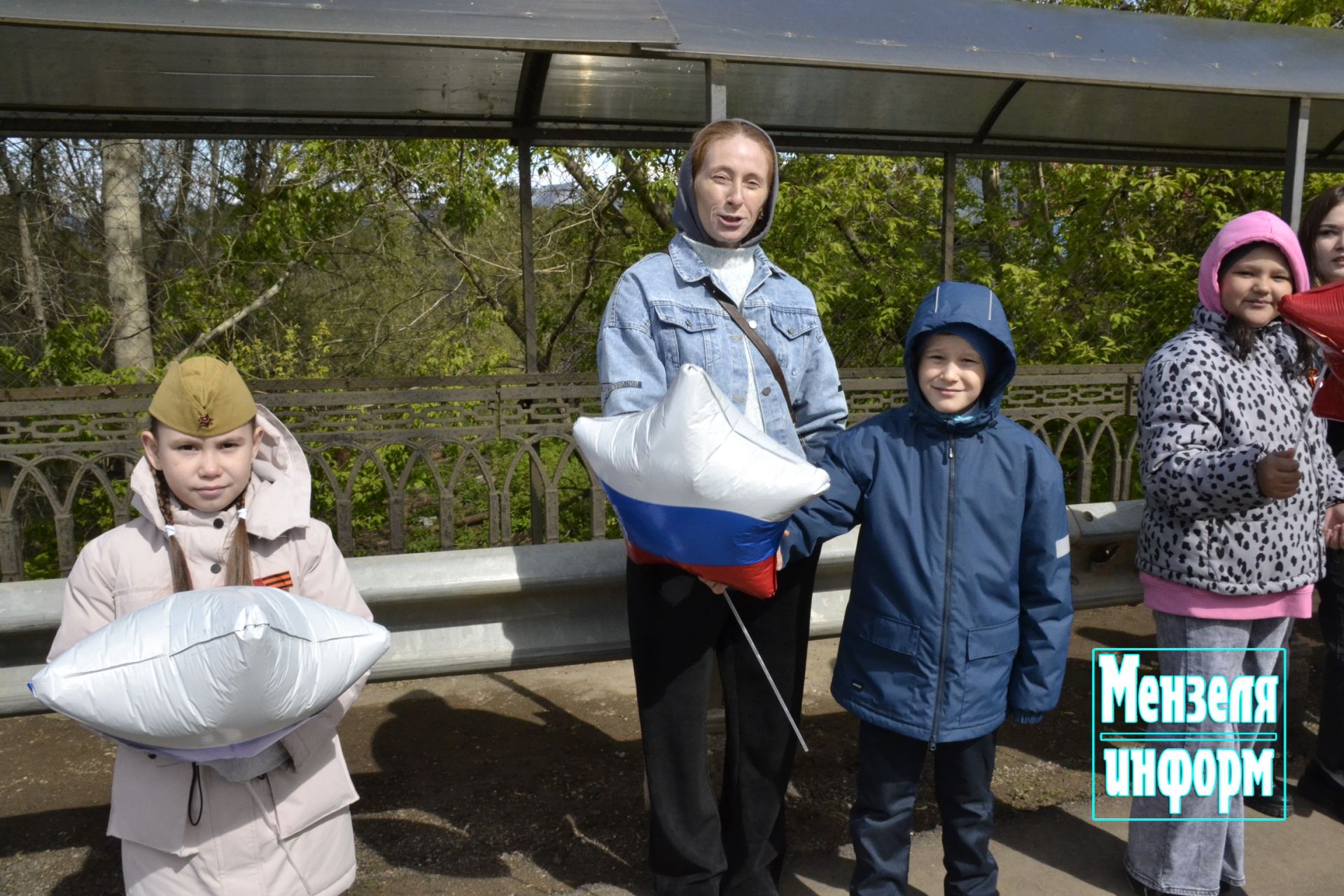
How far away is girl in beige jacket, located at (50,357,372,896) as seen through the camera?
187 centimetres

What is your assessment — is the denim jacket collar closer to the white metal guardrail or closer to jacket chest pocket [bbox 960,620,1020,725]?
the white metal guardrail

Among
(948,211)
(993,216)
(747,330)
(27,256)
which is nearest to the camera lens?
(747,330)

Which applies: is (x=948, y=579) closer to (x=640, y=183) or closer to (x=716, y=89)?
(x=716, y=89)

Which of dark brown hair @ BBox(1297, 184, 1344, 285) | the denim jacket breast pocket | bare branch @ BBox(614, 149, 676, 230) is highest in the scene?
bare branch @ BBox(614, 149, 676, 230)

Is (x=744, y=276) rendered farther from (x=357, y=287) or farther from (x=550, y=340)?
(x=357, y=287)

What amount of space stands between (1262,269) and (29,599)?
3.04 m

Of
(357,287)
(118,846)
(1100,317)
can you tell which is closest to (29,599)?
(118,846)

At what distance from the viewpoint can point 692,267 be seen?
90.6 inches

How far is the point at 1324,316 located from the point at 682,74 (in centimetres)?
346

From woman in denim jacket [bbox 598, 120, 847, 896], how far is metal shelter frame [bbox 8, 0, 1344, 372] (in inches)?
48.8

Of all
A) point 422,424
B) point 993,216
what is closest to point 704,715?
point 422,424

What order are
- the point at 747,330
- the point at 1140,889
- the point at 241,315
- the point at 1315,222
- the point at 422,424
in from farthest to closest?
1. the point at 241,315
2. the point at 422,424
3. the point at 1315,222
4. the point at 1140,889
5. the point at 747,330

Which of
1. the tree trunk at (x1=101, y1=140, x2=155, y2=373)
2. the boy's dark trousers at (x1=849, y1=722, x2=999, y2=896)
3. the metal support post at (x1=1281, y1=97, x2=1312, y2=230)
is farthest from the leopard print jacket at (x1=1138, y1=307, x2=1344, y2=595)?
the tree trunk at (x1=101, y1=140, x2=155, y2=373)

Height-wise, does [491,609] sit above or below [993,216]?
below
